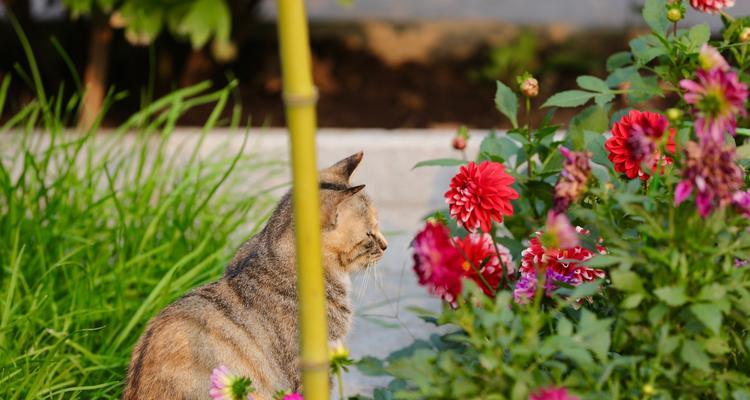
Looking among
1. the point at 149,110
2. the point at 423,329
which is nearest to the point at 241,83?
the point at 149,110

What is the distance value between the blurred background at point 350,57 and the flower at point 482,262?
2382mm

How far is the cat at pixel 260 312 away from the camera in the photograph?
76.7 inches

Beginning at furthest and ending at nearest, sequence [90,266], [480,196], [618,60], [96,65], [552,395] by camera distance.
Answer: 1. [96,65]
2. [90,266]
3. [618,60]
4. [480,196]
5. [552,395]

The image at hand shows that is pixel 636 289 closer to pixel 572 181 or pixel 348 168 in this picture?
pixel 572 181

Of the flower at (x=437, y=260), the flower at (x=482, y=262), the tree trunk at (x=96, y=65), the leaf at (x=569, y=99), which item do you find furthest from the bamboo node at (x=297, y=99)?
the tree trunk at (x=96, y=65)

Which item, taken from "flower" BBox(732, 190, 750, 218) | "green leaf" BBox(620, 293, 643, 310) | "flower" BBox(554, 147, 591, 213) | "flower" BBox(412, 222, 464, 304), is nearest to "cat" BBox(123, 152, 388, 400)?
"flower" BBox(412, 222, 464, 304)

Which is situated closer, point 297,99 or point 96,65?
point 297,99

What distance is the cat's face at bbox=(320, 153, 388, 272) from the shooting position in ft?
6.73

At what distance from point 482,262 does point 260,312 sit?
18.1 inches

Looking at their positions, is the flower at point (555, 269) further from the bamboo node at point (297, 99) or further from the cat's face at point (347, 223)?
the bamboo node at point (297, 99)

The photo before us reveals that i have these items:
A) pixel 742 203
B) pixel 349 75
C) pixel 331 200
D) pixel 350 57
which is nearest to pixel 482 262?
pixel 331 200

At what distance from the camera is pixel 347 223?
7.10 feet

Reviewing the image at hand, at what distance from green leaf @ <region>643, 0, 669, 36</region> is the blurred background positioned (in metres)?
2.01

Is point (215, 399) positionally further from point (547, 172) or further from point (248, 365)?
point (547, 172)
